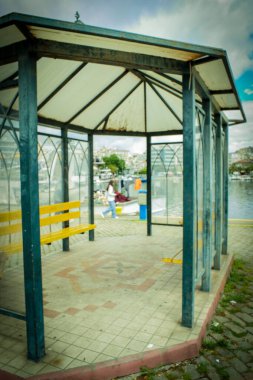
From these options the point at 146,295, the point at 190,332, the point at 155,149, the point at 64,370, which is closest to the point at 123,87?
the point at 155,149

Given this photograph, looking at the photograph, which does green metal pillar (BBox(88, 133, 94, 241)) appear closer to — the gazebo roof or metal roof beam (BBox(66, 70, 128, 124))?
the gazebo roof

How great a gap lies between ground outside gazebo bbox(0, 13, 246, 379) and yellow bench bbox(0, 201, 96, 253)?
4 cm

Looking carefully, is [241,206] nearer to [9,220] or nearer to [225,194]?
[225,194]

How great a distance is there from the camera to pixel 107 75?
5672 mm

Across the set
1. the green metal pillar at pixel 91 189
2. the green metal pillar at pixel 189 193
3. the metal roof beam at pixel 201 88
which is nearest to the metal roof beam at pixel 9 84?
the green metal pillar at pixel 189 193

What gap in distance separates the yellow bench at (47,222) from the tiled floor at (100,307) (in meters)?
0.60

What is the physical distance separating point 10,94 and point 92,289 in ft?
10.8

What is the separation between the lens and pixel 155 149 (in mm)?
8938

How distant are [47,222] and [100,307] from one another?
9.17ft

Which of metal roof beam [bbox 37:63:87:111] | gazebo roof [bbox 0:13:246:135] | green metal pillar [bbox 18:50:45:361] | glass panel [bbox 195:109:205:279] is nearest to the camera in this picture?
gazebo roof [bbox 0:13:246:135]

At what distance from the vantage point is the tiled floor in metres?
3.24

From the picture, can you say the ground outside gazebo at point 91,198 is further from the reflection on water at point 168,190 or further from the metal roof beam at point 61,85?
the reflection on water at point 168,190

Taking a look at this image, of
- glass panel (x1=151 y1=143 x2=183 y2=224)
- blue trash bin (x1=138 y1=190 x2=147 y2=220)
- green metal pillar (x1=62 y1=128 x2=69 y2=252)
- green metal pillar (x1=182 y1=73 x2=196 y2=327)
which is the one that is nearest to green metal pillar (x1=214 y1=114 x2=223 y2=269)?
green metal pillar (x1=182 y1=73 x2=196 y2=327)

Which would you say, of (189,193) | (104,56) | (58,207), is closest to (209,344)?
(189,193)
